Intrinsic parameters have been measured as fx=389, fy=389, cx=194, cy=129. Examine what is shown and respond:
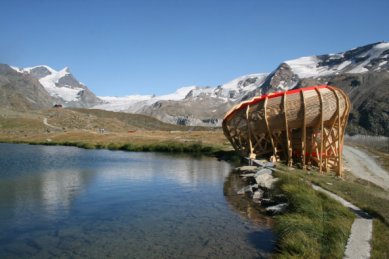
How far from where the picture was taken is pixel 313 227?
17688 millimetres

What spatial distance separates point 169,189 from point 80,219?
451 inches

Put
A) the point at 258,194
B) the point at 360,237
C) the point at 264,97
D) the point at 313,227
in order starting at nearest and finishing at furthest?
the point at 360,237
the point at 313,227
the point at 258,194
the point at 264,97

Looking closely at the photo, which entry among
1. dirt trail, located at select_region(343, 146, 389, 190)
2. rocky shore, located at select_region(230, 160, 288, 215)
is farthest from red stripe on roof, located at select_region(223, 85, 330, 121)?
dirt trail, located at select_region(343, 146, 389, 190)

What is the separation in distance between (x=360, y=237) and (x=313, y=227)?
2.28 meters

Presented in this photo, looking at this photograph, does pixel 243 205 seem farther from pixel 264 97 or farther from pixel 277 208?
pixel 264 97

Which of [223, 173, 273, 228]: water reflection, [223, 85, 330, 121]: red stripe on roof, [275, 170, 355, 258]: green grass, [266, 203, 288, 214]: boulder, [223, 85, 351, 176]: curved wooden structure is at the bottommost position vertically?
[223, 173, 273, 228]: water reflection

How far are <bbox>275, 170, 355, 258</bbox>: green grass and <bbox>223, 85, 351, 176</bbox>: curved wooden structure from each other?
15.5 metres

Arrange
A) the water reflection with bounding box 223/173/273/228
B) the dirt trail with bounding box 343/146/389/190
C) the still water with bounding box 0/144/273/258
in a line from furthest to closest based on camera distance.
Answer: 1. the dirt trail with bounding box 343/146/389/190
2. the water reflection with bounding box 223/173/273/228
3. the still water with bounding box 0/144/273/258

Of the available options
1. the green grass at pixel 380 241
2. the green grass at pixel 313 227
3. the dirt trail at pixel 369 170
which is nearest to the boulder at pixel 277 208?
the green grass at pixel 313 227

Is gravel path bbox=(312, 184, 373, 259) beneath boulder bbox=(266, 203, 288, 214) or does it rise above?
above

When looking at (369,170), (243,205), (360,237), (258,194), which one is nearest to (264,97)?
(369,170)

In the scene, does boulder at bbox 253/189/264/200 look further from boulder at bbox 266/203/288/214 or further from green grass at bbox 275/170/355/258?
boulder at bbox 266/203/288/214

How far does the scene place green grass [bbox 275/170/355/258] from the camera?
49.8 ft

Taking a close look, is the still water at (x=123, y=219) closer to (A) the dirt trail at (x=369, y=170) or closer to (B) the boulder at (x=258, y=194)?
(B) the boulder at (x=258, y=194)
